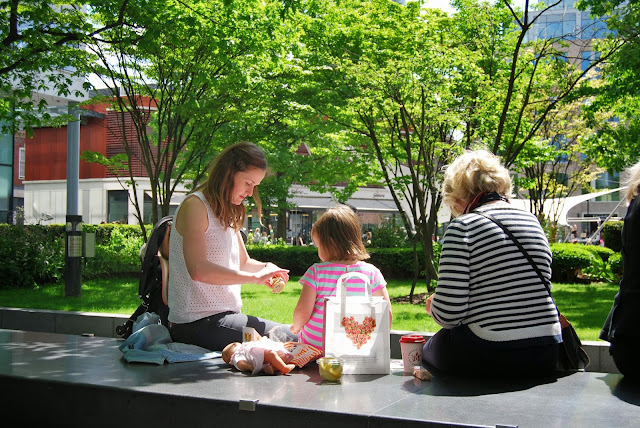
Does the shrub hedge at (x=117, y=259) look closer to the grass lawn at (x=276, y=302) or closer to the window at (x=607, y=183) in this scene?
the grass lawn at (x=276, y=302)

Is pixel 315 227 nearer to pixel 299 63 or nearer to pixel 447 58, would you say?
pixel 447 58

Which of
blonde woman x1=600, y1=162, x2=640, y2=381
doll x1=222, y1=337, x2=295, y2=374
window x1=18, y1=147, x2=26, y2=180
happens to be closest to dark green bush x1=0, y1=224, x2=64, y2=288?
doll x1=222, y1=337, x2=295, y2=374

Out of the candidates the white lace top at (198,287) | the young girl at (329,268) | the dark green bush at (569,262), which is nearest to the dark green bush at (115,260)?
the dark green bush at (569,262)

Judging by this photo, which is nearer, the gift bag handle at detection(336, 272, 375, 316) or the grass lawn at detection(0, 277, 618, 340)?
the gift bag handle at detection(336, 272, 375, 316)

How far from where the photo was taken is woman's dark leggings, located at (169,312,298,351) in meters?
4.56

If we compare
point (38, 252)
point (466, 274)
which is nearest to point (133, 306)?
point (38, 252)

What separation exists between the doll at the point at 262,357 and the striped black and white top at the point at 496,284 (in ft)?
3.46

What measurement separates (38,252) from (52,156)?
97.1 feet

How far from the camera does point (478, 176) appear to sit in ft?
12.7

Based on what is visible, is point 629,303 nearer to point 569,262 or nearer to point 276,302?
point 276,302

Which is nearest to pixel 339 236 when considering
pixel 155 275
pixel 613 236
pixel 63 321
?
pixel 155 275

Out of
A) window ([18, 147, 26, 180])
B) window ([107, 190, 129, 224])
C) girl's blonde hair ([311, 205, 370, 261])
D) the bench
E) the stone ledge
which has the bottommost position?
the stone ledge

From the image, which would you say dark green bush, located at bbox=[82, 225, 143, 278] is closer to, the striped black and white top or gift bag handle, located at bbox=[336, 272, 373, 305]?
gift bag handle, located at bbox=[336, 272, 373, 305]

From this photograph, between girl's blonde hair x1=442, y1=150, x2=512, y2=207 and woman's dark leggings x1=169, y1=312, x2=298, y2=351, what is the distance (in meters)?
1.58
